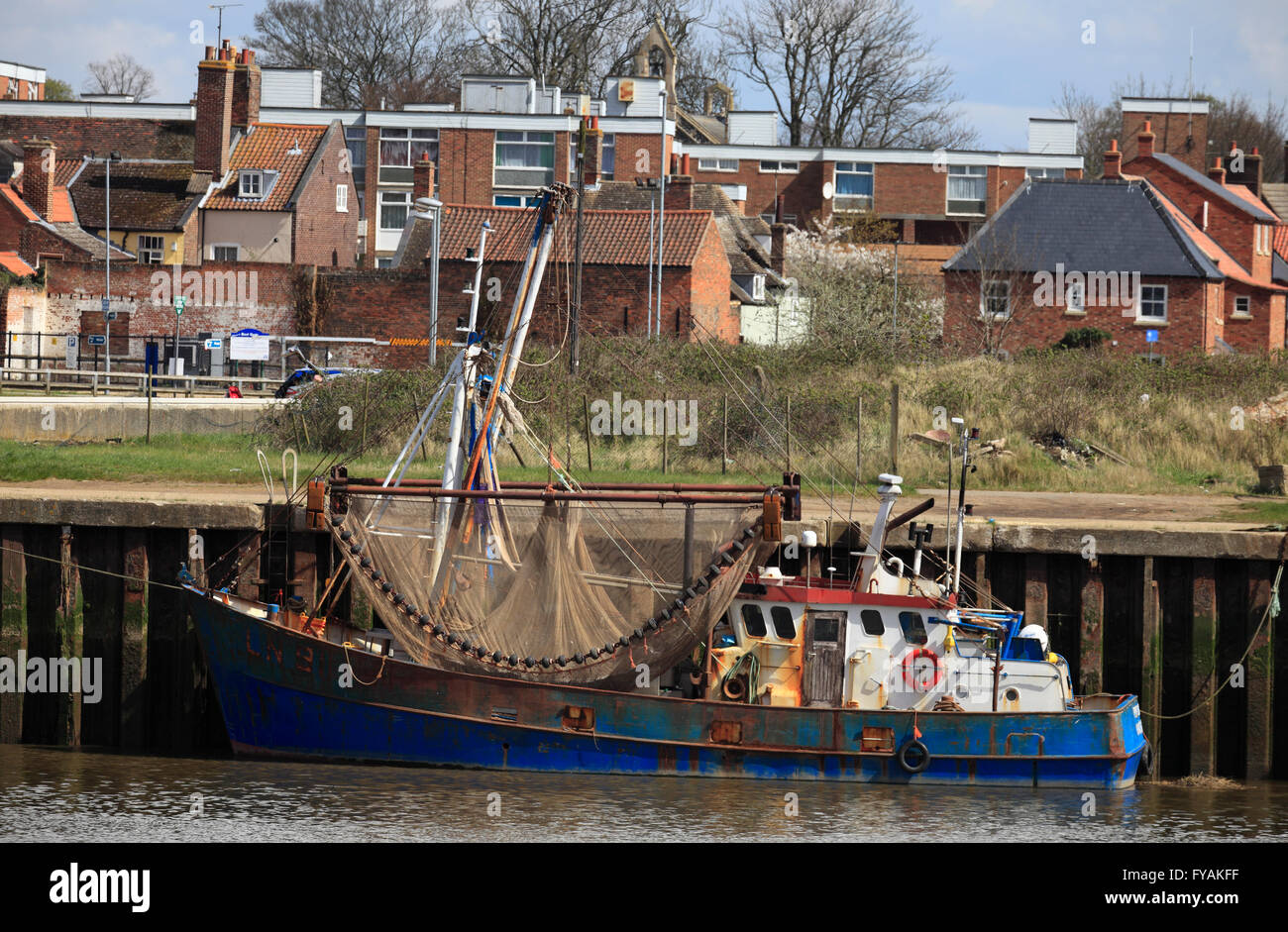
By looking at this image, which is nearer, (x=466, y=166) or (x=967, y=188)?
(x=466, y=166)

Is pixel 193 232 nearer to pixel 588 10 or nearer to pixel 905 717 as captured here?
pixel 588 10

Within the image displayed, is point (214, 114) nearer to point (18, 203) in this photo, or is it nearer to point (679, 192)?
point (18, 203)

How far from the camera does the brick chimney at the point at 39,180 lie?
60875 mm

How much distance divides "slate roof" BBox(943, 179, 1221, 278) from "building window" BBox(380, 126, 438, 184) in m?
31.1

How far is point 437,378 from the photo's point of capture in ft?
109

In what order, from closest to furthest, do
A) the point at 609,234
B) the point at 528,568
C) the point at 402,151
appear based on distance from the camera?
1. the point at 528,568
2. the point at 609,234
3. the point at 402,151

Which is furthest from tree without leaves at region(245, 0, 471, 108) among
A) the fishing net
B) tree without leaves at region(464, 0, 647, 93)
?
the fishing net

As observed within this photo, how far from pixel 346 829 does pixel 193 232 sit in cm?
4899

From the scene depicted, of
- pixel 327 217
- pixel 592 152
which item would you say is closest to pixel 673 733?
pixel 327 217

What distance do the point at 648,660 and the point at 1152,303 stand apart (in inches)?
1412

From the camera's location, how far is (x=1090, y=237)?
165ft

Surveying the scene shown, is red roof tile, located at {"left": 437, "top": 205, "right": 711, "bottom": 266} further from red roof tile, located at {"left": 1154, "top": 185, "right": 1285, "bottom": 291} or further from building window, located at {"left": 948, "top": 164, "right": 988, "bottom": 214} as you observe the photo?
building window, located at {"left": 948, "top": 164, "right": 988, "bottom": 214}

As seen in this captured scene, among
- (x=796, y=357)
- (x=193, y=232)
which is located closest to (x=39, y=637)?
(x=796, y=357)

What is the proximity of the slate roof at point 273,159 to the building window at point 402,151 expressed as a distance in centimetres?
926
